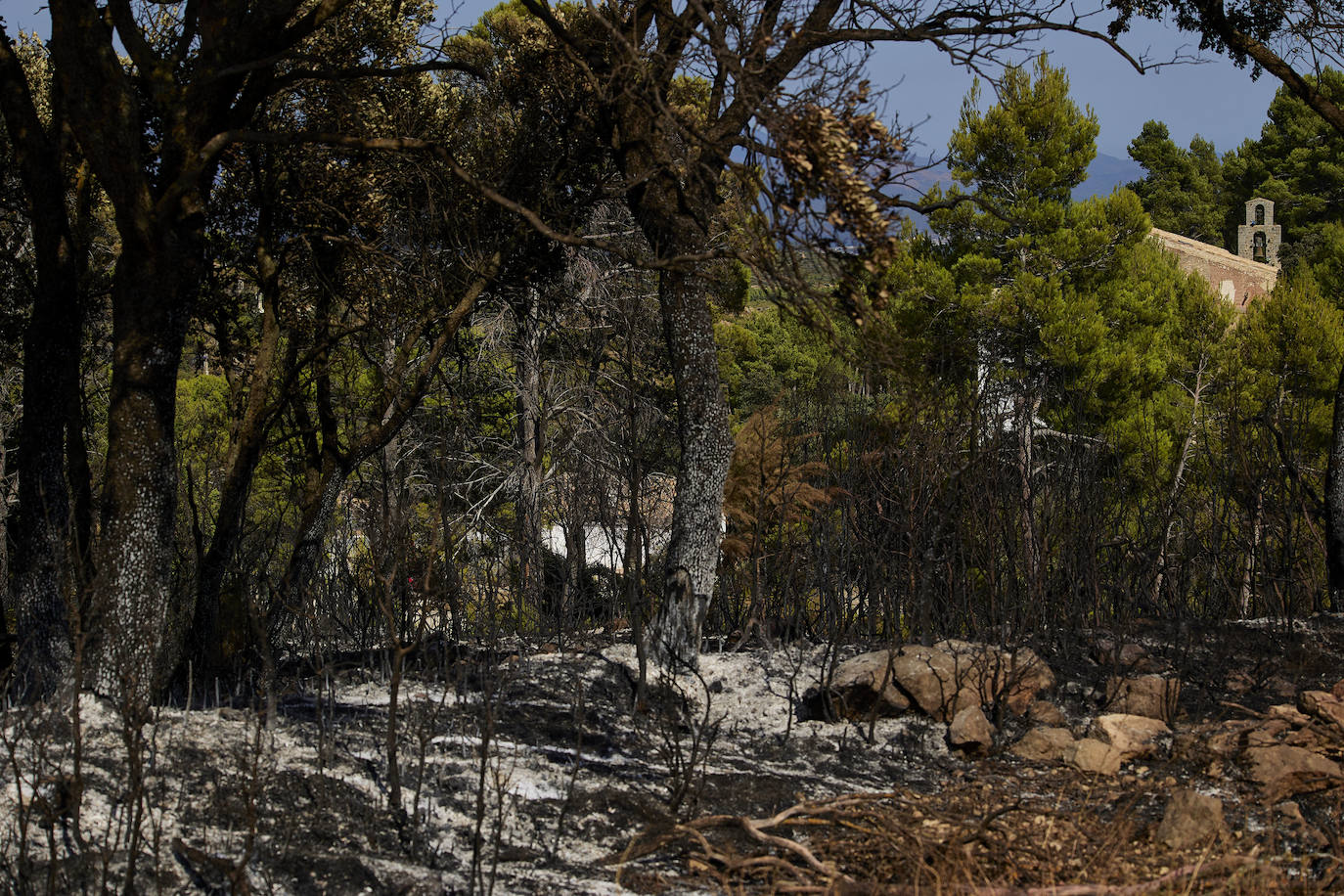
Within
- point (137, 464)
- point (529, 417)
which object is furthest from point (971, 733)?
point (529, 417)

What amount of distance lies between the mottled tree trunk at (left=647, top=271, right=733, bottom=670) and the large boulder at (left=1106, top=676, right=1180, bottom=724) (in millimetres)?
2236

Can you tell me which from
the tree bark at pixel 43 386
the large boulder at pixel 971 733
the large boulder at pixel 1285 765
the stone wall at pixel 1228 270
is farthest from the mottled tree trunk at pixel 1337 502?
the stone wall at pixel 1228 270

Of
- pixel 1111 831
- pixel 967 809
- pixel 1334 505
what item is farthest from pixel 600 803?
pixel 1334 505

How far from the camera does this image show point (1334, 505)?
7.57m

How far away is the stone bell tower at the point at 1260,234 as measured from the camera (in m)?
38.2

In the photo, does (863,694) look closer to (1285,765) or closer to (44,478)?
(1285,765)

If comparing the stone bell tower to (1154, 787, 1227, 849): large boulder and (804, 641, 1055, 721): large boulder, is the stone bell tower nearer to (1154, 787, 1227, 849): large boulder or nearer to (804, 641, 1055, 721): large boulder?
(804, 641, 1055, 721): large boulder

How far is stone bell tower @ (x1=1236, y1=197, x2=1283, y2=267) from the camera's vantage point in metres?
38.2

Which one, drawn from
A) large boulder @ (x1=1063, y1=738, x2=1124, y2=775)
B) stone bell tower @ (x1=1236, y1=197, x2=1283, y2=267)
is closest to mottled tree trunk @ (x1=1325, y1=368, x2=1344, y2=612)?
large boulder @ (x1=1063, y1=738, x2=1124, y2=775)

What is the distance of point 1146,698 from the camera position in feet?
19.1

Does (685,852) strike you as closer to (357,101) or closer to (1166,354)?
(357,101)

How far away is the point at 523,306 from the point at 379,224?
1078 mm

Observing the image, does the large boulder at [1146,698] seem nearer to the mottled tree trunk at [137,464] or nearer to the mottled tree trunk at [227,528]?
the mottled tree trunk at [137,464]

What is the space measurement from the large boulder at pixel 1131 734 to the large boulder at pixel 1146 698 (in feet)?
0.81
